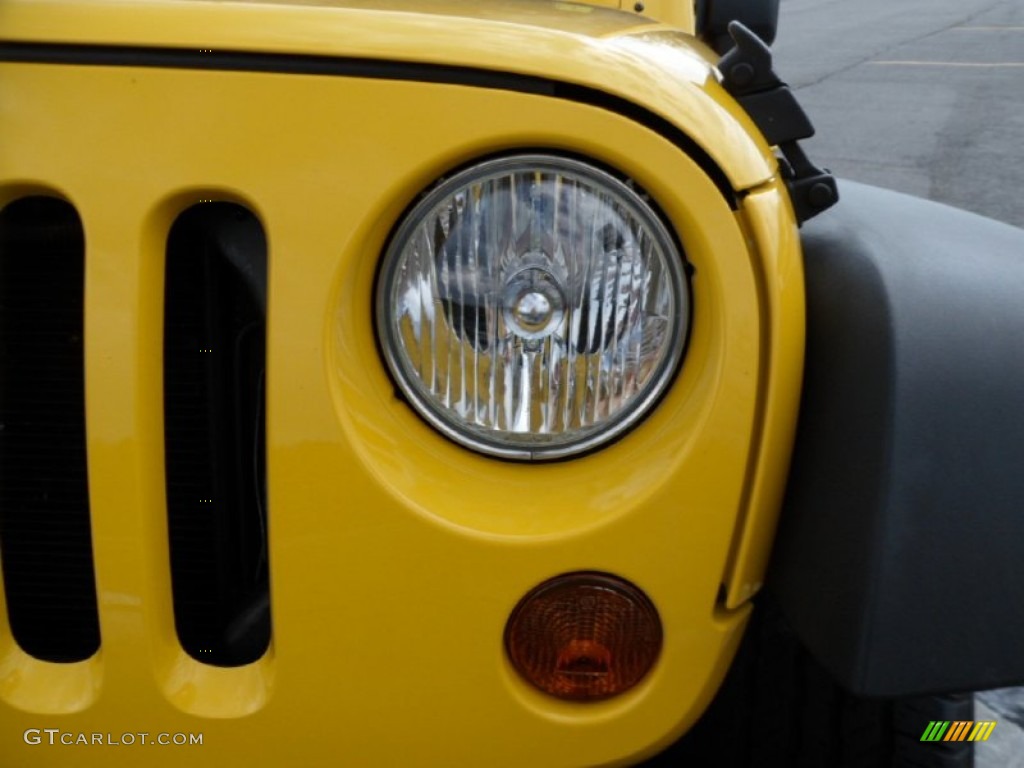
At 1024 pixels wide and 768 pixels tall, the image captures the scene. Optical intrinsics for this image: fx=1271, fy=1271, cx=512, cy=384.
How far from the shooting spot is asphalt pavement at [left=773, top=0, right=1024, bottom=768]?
6.78m

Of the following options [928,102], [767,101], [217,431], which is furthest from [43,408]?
[928,102]

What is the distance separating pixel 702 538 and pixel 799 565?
0.34 ft

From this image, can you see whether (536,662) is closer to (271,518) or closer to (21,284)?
(271,518)

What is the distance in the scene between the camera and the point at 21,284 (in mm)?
1320

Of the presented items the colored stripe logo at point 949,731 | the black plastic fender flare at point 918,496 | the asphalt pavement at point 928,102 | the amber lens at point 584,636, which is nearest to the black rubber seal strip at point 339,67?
the black plastic fender flare at point 918,496

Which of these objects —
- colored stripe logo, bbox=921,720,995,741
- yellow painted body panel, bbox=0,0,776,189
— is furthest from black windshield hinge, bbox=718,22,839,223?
colored stripe logo, bbox=921,720,995,741

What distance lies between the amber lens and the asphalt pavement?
3.54 ft

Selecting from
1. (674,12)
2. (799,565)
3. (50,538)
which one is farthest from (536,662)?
(674,12)

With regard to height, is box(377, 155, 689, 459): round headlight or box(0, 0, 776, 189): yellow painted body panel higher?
box(0, 0, 776, 189): yellow painted body panel

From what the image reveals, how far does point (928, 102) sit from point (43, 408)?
10307 millimetres

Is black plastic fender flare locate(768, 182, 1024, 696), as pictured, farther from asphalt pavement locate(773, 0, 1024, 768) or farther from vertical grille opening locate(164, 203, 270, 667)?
asphalt pavement locate(773, 0, 1024, 768)

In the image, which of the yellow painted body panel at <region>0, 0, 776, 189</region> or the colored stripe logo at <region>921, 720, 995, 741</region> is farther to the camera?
the colored stripe logo at <region>921, 720, 995, 741</region>

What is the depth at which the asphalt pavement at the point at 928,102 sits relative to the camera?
678cm

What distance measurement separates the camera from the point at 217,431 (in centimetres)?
135
